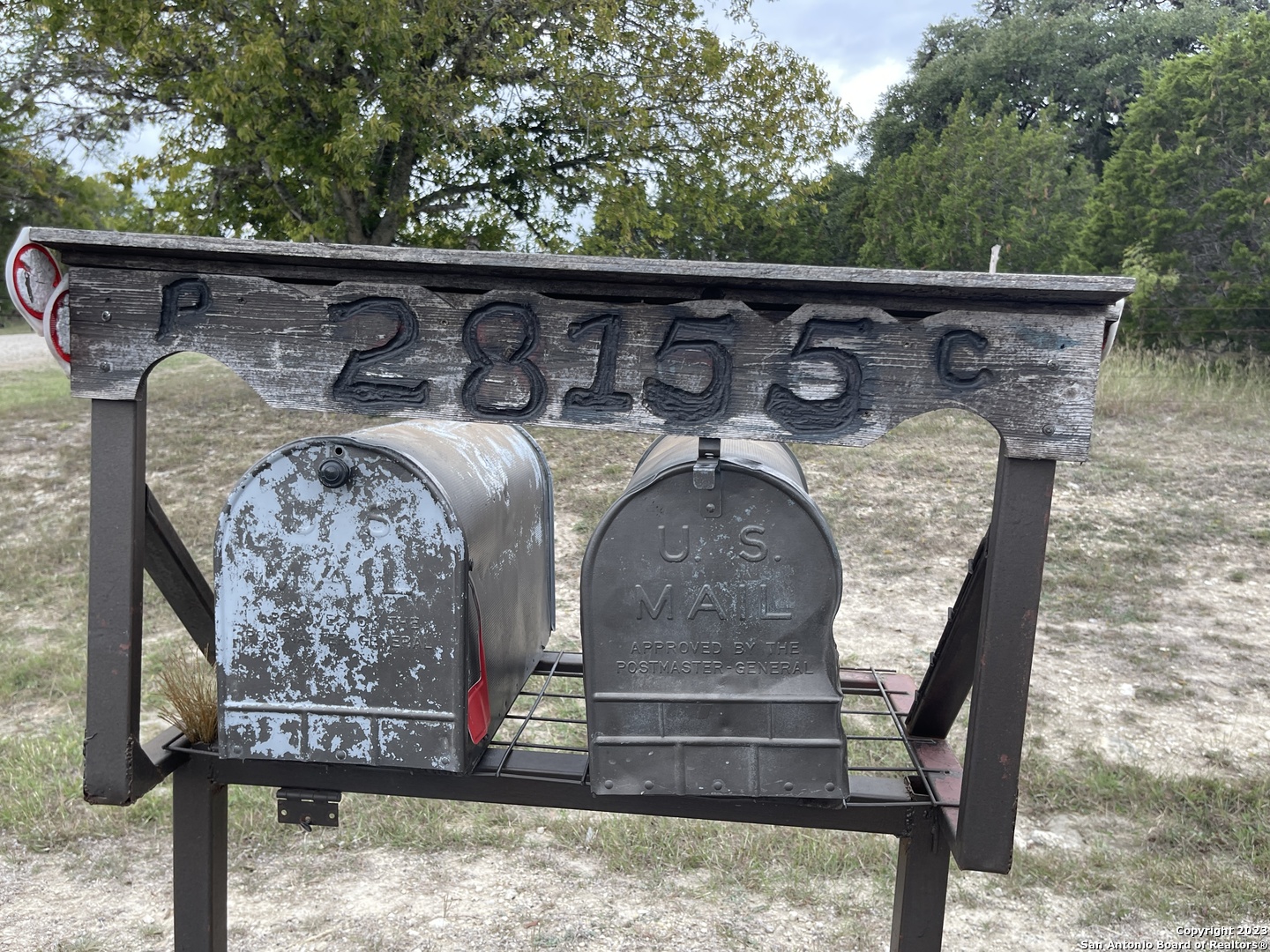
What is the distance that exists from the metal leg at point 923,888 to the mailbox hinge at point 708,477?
0.77 metres

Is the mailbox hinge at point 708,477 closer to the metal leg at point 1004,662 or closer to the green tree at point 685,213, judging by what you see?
the metal leg at point 1004,662

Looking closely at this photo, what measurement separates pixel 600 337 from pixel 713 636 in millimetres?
574

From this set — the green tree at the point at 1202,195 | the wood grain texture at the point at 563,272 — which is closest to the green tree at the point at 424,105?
the green tree at the point at 1202,195

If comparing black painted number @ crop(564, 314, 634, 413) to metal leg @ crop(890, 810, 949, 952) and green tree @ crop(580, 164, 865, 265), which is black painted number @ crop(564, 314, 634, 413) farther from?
green tree @ crop(580, 164, 865, 265)

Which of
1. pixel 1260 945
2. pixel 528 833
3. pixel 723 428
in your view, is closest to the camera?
pixel 723 428

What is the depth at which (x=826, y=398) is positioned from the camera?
167 centimetres

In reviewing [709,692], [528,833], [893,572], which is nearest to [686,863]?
[528,833]

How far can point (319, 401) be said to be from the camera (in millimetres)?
1781

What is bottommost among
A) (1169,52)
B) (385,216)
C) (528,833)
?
(528,833)

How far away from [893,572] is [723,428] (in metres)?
4.46

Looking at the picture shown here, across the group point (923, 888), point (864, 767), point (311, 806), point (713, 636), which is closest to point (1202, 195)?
point (864, 767)

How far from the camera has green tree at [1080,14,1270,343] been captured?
11.5 metres

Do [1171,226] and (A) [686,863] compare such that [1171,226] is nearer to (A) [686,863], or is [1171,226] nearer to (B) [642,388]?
(A) [686,863]

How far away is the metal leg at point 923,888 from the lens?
195cm
